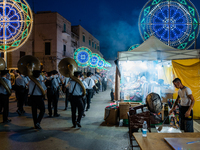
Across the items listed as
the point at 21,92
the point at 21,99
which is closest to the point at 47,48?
the point at 21,92

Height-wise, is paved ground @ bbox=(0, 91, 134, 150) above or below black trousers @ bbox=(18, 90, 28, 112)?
below

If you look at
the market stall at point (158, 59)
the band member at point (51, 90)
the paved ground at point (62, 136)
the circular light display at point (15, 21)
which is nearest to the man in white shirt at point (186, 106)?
the paved ground at point (62, 136)

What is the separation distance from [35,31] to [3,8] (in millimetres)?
17821

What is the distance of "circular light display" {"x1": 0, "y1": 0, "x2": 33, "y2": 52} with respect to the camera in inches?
344

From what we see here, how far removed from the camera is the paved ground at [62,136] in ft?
14.3

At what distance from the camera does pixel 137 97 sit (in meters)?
9.06

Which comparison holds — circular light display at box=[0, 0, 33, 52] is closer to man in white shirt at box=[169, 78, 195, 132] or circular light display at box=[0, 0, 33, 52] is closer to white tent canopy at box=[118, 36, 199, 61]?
white tent canopy at box=[118, 36, 199, 61]

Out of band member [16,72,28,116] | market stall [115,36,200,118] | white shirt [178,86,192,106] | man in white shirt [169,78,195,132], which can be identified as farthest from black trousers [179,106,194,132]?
band member [16,72,28,116]

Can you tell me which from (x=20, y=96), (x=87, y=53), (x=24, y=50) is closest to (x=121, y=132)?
(x=20, y=96)

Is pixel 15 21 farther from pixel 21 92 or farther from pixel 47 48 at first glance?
pixel 47 48

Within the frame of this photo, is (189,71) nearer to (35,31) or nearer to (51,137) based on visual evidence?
(51,137)

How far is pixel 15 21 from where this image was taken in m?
8.77

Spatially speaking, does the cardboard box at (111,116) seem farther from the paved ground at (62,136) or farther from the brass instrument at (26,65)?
the brass instrument at (26,65)

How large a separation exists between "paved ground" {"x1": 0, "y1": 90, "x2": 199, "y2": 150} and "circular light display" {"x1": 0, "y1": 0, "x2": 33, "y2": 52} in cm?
433
